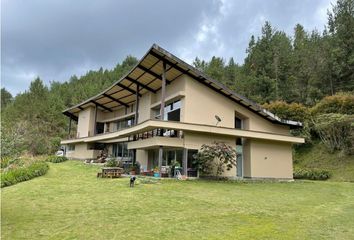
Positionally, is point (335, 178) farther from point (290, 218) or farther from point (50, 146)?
point (50, 146)

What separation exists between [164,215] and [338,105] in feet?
80.4

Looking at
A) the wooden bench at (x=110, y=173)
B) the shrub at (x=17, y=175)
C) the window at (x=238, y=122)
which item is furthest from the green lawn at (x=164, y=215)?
the window at (x=238, y=122)

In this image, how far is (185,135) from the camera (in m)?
17.4

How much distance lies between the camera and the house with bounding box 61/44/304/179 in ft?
57.1

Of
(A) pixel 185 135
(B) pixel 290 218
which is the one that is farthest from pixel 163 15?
(B) pixel 290 218

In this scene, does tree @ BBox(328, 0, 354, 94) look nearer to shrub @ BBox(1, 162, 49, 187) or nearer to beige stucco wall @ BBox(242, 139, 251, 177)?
beige stucco wall @ BBox(242, 139, 251, 177)

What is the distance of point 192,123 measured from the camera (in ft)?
57.0

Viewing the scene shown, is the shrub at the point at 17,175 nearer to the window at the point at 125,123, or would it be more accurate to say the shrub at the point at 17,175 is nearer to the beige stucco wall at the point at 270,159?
the window at the point at 125,123

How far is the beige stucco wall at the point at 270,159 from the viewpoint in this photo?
64.8ft

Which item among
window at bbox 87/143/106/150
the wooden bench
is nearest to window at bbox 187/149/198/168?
the wooden bench

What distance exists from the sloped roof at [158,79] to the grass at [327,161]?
194 inches

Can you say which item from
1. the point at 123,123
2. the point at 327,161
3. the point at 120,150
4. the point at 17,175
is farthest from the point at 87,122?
the point at 327,161

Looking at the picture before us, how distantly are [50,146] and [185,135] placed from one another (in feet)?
89.9

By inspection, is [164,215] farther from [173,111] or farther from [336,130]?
[336,130]
